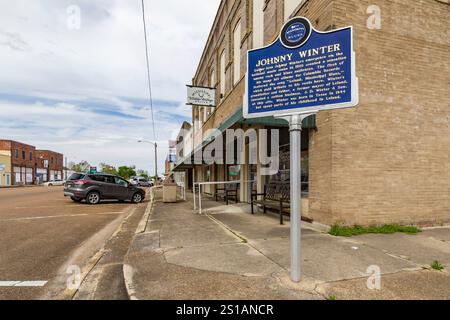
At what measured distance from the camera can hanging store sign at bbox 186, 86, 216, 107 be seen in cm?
1841

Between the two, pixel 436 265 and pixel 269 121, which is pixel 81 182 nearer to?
pixel 269 121

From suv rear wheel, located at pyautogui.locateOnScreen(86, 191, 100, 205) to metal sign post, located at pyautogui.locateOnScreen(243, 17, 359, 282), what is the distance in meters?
13.3

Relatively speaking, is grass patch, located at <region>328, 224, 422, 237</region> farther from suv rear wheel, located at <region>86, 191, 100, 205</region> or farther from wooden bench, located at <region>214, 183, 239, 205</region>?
suv rear wheel, located at <region>86, 191, 100, 205</region>

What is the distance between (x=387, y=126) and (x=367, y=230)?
250cm

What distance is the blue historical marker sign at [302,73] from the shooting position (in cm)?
376

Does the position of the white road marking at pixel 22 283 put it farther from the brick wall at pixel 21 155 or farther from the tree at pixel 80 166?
the tree at pixel 80 166

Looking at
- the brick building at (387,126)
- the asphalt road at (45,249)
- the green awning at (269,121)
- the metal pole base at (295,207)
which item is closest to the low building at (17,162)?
the asphalt road at (45,249)

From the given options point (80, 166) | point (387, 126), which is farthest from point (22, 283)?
point (80, 166)

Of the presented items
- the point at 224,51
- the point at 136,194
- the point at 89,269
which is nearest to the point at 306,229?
the point at 89,269

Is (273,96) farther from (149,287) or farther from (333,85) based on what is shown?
(149,287)

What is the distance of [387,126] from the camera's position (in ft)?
23.5

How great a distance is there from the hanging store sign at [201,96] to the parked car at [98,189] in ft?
20.5

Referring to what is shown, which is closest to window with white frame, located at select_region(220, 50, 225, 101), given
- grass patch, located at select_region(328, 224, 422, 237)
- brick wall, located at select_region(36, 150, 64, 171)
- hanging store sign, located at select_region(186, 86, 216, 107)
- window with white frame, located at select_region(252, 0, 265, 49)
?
hanging store sign, located at select_region(186, 86, 216, 107)

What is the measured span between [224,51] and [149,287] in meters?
16.8
